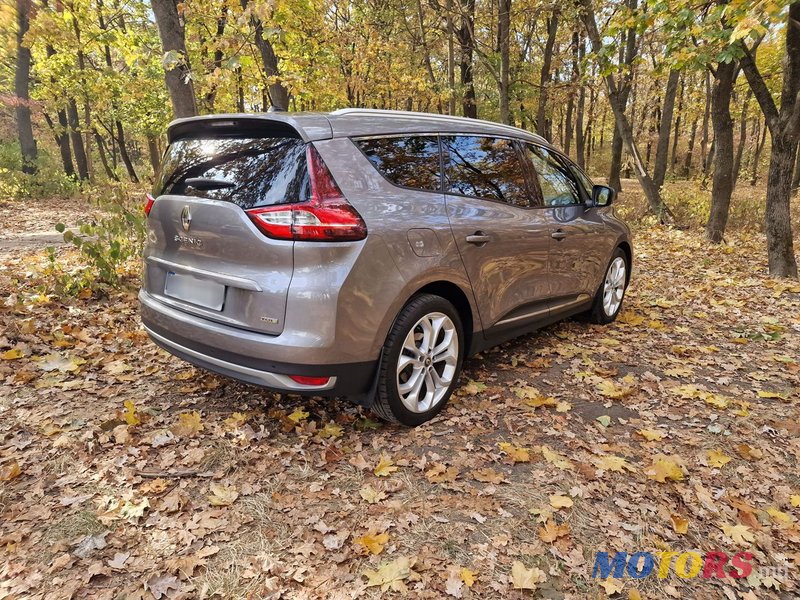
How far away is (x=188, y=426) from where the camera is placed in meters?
3.03

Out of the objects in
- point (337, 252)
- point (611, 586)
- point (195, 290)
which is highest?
point (337, 252)

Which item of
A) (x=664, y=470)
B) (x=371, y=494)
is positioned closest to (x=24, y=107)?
(x=371, y=494)

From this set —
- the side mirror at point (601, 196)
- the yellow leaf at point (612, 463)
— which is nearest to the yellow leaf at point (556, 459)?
the yellow leaf at point (612, 463)

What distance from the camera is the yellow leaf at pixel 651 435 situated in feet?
10.3

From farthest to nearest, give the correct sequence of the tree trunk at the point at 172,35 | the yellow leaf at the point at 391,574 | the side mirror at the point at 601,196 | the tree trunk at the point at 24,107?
the tree trunk at the point at 24,107 < the tree trunk at the point at 172,35 < the side mirror at the point at 601,196 < the yellow leaf at the point at 391,574

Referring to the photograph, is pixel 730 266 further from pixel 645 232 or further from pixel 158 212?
pixel 158 212

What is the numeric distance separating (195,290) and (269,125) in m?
1.02

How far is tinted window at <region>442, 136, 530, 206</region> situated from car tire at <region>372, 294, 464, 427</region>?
33.7 inches

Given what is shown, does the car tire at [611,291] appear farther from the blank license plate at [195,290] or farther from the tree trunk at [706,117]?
the tree trunk at [706,117]

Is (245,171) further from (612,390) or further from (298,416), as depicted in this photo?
(612,390)

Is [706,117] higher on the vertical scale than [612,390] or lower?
higher

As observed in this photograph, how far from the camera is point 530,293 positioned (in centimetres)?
394

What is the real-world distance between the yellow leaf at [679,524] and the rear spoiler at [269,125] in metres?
2.63

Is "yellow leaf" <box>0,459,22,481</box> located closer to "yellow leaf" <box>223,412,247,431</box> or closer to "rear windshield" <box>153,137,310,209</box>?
"yellow leaf" <box>223,412,247,431</box>
